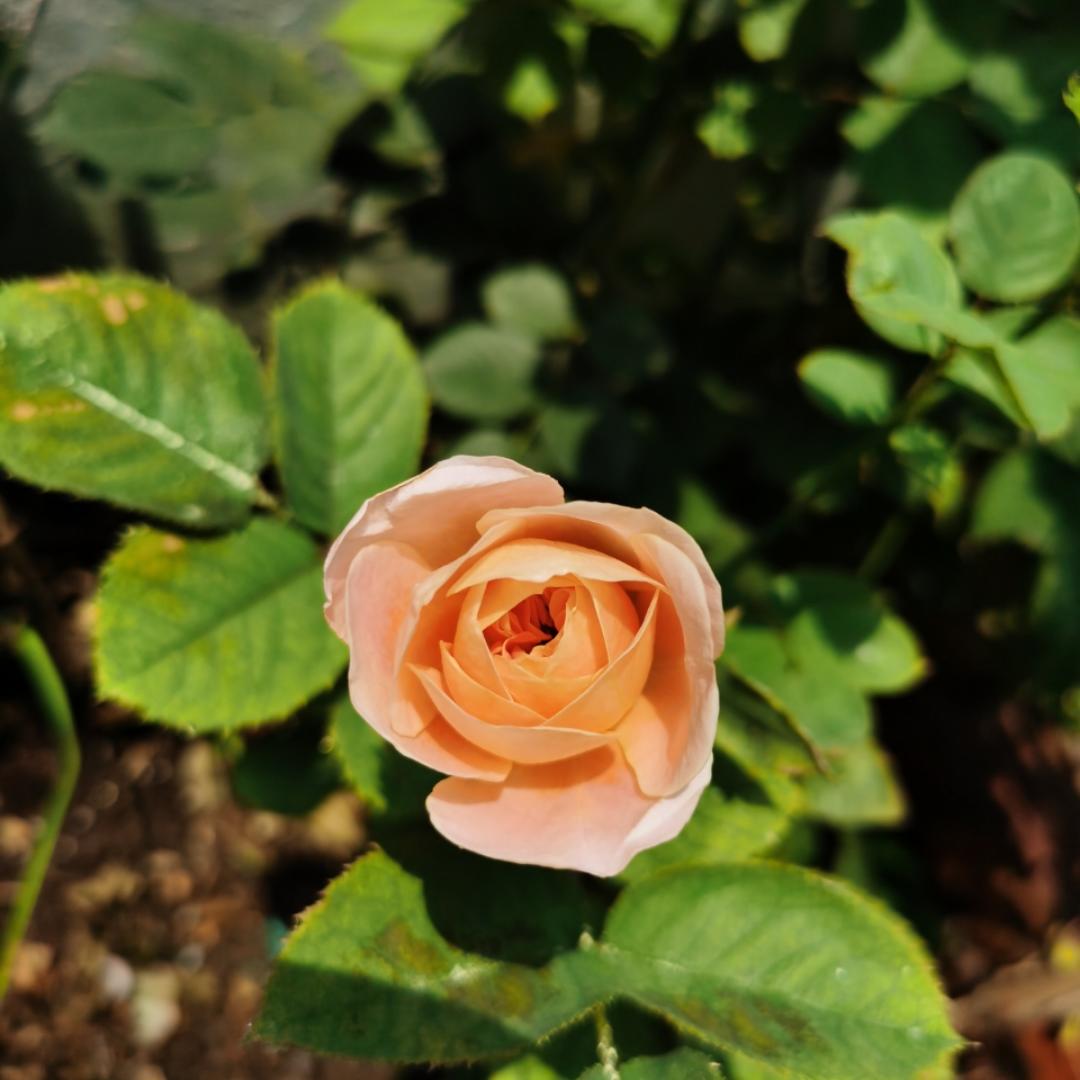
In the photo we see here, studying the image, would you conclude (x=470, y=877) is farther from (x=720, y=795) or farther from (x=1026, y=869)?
(x=1026, y=869)

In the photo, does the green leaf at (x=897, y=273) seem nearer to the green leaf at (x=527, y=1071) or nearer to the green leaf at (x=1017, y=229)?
the green leaf at (x=1017, y=229)

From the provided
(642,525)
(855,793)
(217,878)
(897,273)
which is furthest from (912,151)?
(217,878)


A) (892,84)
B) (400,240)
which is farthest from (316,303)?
(892,84)

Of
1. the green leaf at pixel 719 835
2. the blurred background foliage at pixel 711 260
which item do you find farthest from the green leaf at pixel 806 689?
the green leaf at pixel 719 835

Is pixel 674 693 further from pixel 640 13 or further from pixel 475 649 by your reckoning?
pixel 640 13

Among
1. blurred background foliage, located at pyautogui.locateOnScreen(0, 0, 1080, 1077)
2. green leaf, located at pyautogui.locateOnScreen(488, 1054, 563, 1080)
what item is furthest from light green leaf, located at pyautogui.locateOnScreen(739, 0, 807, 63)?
green leaf, located at pyautogui.locateOnScreen(488, 1054, 563, 1080)

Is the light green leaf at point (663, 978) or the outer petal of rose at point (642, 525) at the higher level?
the outer petal of rose at point (642, 525)
